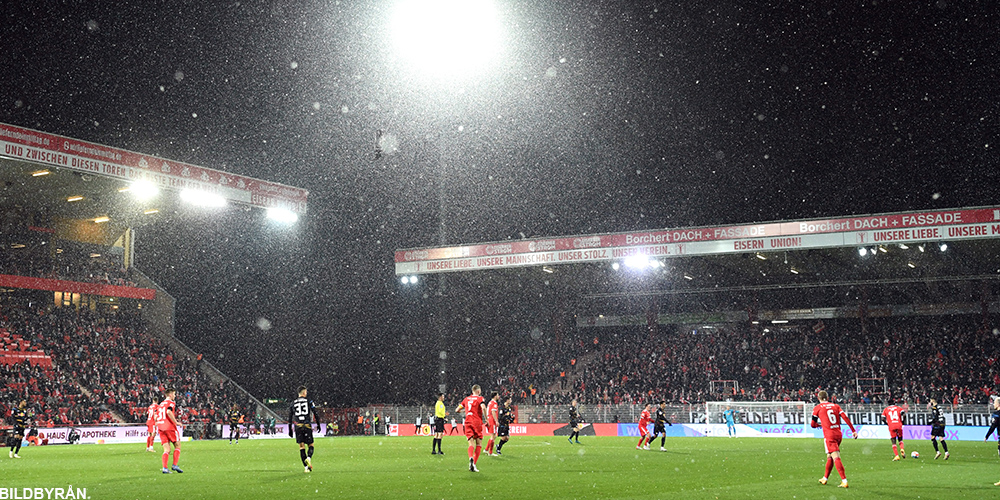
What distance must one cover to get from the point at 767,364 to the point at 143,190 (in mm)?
37861

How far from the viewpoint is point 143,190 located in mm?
44000

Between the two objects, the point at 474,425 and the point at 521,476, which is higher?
the point at 474,425

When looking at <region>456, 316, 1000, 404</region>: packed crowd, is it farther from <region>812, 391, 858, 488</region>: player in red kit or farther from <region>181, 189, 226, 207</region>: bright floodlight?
<region>812, 391, 858, 488</region>: player in red kit

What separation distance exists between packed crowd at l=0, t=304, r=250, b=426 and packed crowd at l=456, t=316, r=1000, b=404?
1926 cm

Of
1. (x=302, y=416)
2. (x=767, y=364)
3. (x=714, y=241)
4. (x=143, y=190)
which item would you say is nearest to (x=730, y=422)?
(x=767, y=364)

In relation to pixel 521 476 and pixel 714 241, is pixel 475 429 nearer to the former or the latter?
pixel 521 476

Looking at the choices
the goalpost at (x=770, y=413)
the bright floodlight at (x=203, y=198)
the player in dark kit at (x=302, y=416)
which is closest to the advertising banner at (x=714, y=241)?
the goalpost at (x=770, y=413)

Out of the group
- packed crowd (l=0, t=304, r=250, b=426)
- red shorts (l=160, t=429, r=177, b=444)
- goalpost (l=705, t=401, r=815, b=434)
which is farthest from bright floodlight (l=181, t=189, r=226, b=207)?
goalpost (l=705, t=401, r=815, b=434)

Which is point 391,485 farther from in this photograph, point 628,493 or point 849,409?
point 849,409

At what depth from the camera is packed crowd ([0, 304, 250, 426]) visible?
140 ft

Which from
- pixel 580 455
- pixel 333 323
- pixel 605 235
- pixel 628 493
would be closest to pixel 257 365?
pixel 333 323

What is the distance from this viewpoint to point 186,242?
5662 centimetres

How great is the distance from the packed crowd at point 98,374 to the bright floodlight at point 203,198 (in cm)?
1141

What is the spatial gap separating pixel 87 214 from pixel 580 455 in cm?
3815
